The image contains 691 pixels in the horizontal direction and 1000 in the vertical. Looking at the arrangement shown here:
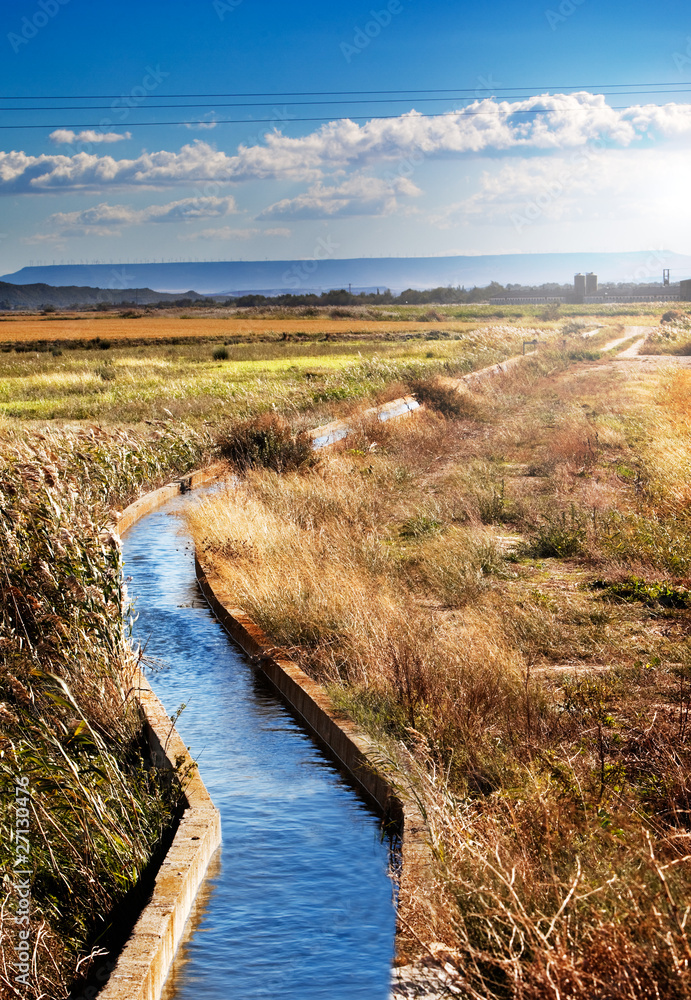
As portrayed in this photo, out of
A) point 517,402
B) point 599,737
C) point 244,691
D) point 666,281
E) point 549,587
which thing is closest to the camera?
point 599,737

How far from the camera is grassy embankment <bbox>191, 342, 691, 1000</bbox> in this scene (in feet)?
11.1

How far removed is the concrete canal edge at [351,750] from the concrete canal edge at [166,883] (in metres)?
0.92

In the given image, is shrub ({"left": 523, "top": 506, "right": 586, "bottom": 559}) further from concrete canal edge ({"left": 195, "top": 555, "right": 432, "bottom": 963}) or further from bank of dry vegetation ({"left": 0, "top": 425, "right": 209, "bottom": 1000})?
bank of dry vegetation ({"left": 0, "top": 425, "right": 209, "bottom": 1000})

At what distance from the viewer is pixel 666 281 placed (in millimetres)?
152000

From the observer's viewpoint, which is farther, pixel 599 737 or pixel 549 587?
pixel 549 587

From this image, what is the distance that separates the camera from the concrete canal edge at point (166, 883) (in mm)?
3666

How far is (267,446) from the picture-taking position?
53.5ft

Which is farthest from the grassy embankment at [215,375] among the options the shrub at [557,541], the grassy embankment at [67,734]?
the grassy embankment at [67,734]

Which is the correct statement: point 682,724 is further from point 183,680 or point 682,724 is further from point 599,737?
point 183,680

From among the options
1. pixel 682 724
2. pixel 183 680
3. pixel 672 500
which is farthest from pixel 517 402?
pixel 682 724

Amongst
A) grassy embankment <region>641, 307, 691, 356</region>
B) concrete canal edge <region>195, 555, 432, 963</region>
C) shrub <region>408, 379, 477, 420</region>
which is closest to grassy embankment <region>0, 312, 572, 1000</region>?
concrete canal edge <region>195, 555, 432, 963</region>

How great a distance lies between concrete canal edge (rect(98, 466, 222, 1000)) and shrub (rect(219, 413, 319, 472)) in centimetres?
957

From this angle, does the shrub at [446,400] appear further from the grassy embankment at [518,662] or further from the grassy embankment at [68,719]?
the grassy embankment at [68,719]

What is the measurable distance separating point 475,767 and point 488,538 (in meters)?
5.64
